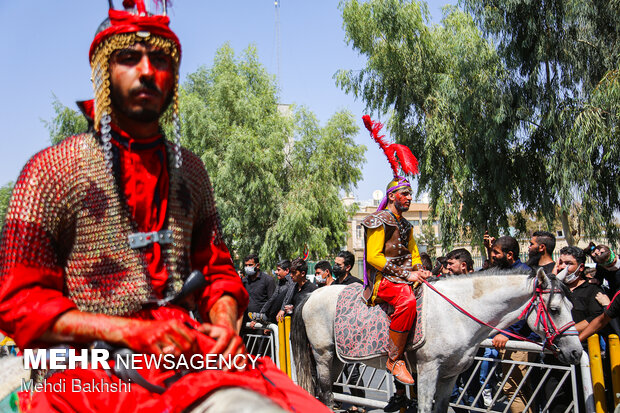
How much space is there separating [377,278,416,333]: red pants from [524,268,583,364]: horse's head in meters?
1.20

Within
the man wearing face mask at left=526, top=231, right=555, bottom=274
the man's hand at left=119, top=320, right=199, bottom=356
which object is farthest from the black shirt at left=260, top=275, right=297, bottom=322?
the man's hand at left=119, top=320, right=199, bottom=356

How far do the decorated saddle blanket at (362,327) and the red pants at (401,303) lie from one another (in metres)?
0.14

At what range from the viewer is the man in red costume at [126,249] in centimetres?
168

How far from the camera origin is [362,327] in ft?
23.1

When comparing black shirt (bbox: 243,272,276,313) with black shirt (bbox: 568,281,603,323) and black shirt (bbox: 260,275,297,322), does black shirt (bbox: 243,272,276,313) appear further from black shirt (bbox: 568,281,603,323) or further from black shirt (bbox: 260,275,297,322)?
black shirt (bbox: 568,281,603,323)

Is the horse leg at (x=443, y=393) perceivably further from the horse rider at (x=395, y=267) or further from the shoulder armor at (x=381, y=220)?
the shoulder armor at (x=381, y=220)

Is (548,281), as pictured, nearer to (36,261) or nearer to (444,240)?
(36,261)

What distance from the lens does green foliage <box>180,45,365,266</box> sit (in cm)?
2594

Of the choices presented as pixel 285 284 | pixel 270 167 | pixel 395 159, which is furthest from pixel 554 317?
pixel 270 167

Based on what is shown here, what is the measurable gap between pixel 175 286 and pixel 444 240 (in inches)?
722

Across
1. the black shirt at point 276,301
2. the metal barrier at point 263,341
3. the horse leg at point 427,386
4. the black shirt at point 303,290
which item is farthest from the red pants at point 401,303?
the black shirt at point 276,301

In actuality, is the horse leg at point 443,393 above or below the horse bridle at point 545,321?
below

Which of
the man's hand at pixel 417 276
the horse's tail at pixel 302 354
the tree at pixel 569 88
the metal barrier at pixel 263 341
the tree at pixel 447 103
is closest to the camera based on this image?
the man's hand at pixel 417 276

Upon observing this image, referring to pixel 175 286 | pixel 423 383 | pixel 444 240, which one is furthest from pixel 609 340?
pixel 444 240
